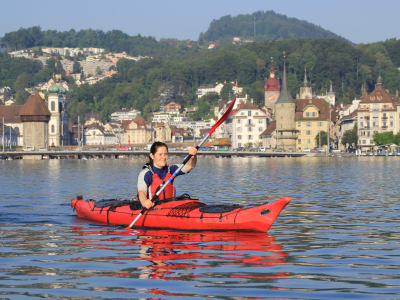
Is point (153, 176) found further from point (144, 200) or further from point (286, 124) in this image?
point (286, 124)

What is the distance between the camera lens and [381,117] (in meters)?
169

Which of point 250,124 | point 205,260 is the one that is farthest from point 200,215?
point 250,124

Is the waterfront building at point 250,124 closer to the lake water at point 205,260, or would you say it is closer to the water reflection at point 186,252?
the lake water at point 205,260

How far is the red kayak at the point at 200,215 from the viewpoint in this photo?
77.2ft

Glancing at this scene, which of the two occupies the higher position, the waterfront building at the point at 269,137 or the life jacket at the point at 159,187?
the waterfront building at the point at 269,137

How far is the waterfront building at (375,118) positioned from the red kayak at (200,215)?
145596mm

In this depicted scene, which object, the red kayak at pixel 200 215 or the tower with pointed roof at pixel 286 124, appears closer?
the red kayak at pixel 200 215

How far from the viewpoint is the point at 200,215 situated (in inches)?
959

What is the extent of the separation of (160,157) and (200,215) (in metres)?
1.92

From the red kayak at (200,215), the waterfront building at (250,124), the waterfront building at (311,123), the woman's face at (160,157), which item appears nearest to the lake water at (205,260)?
the red kayak at (200,215)

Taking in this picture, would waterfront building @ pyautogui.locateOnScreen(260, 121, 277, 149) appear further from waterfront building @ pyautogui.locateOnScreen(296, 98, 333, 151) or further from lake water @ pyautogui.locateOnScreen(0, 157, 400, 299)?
lake water @ pyautogui.locateOnScreen(0, 157, 400, 299)

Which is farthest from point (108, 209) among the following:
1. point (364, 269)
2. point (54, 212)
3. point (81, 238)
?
point (364, 269)

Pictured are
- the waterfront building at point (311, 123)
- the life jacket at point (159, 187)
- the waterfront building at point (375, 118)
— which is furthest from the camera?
the waterfront building at point (311, 123)

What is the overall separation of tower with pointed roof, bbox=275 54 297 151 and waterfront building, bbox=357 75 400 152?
13.7 m
